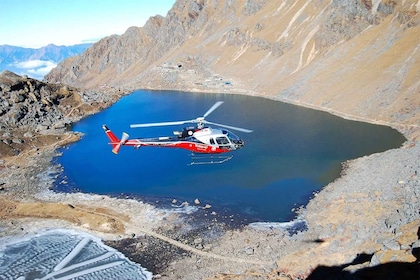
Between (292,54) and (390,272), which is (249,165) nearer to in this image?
(390,272)

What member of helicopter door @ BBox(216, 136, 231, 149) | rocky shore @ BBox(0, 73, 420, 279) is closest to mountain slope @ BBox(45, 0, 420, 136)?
rocky shore @ BBox(0, 73, 420, 279)

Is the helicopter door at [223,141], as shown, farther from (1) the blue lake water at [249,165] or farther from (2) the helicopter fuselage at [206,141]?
(1) the blue lake water at [249,165]

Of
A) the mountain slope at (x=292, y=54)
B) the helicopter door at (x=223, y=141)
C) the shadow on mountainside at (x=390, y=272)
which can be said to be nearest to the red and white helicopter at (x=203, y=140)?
the helicopter door at (x=223, y=141)

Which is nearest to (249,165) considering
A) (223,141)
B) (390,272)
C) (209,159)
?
(209,159)

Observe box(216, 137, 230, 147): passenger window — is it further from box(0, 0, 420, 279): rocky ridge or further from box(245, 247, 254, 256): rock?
box(245, 247, 254, 256): rock

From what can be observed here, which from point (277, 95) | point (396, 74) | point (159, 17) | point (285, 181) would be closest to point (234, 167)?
point (285, 181)

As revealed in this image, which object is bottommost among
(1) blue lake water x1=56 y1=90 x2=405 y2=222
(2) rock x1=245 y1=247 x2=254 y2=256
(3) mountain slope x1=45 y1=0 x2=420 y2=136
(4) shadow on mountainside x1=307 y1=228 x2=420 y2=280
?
(2) rock x1=245 y1=247 x2=254 y2=256
